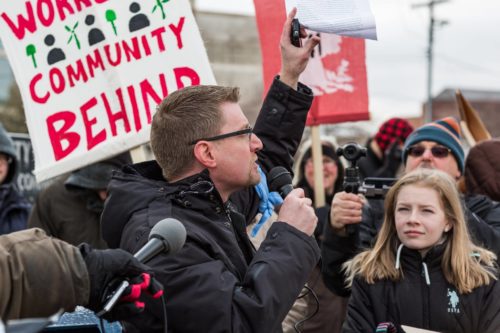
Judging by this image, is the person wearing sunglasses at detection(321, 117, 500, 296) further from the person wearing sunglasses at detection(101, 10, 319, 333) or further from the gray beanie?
the gray beanie

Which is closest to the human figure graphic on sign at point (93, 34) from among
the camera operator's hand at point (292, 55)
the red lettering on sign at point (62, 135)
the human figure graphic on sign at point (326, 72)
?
the red lettering on sign at point (62, 135)

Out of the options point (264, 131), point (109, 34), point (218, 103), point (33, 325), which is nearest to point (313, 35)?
point (264, 131)

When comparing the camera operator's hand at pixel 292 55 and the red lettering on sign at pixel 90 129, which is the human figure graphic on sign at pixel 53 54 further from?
the camera operator's hand at pixel 292 55

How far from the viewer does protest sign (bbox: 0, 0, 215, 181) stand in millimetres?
3721

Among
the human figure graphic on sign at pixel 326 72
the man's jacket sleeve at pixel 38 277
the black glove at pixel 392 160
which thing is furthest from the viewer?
the black glove at pixel 392 160

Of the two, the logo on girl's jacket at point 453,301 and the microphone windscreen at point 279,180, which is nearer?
the microphone windscreen at point 279,180

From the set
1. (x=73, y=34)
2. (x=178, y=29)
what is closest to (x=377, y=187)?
(x=178, y=29)

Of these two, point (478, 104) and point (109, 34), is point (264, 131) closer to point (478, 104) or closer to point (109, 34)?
point (109, 34)

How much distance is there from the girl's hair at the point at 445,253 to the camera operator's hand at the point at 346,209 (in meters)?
0.14

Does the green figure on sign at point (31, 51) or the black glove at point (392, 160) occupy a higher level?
the green figure on sign at point (31, 51)

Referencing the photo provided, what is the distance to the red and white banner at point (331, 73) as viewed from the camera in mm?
4164

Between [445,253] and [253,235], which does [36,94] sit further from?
[445,253]

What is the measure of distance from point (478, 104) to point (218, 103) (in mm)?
47207

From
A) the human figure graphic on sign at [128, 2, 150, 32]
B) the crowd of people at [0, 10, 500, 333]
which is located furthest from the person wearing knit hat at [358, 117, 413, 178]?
the human figure graphic on sign at [128, 2, 150, 32]
